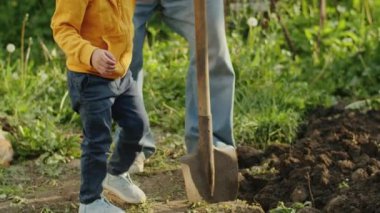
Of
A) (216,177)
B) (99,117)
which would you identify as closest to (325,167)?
(216,177)

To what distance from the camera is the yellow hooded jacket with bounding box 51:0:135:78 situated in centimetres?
415

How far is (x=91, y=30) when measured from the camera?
4277 millimetres

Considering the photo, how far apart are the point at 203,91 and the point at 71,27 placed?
74cm

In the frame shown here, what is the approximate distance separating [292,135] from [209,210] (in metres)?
1.30

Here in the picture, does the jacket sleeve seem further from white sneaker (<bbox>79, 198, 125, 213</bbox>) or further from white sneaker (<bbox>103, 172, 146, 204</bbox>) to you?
white sneaker (<bbox>103, 172, 146, 204</bbox>)

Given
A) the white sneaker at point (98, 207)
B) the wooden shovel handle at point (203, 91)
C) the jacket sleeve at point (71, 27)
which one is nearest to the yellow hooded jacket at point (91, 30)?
the jacket sleeve at point (71, 27)

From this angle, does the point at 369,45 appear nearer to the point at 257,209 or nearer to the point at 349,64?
the point at 349,64

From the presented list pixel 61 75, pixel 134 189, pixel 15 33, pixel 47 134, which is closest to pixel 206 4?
pixel 134 189

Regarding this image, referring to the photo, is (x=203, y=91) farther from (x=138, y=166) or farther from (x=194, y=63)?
(x=138, y=166)

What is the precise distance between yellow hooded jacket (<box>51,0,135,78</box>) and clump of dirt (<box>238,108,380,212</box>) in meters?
1.05

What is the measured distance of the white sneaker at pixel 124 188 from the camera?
15.6ft

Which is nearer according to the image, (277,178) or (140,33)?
(277,178)

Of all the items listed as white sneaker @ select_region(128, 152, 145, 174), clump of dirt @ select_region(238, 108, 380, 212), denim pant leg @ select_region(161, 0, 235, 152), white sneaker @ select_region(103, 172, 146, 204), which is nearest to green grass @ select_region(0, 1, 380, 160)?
white sneaker @ select_region(128, 152, 145, 174)

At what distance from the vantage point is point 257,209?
4.66m
